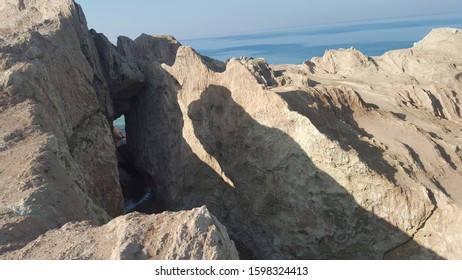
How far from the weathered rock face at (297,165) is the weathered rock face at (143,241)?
8843 mm

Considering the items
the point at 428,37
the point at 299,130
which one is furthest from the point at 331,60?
the point at 299,130

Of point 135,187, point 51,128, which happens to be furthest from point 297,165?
point 135,187

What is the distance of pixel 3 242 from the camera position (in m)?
6.88

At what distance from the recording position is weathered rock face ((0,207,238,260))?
5.88 metres

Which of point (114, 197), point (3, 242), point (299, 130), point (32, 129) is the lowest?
point (114, 197)

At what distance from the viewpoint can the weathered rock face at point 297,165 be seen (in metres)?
13.6

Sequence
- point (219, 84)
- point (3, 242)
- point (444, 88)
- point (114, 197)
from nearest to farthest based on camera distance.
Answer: point (3, 242) → point (114, 197) → point (219, 84) → point (444, 88)

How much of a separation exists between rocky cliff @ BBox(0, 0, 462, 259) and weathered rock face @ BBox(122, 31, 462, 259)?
0.06 m

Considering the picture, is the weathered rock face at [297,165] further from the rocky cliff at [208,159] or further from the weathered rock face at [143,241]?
the weathered rock face at [143,241]

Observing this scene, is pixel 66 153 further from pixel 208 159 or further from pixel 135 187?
pixel 135 187

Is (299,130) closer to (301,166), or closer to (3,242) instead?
(301,166)

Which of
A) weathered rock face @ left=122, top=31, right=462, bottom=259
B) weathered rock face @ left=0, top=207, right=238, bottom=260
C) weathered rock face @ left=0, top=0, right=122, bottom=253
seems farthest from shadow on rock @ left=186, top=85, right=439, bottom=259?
weathered rock face @ left=0, top=207, right=238, bottom=260

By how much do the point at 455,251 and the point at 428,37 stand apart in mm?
30333

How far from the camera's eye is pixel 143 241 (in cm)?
614
